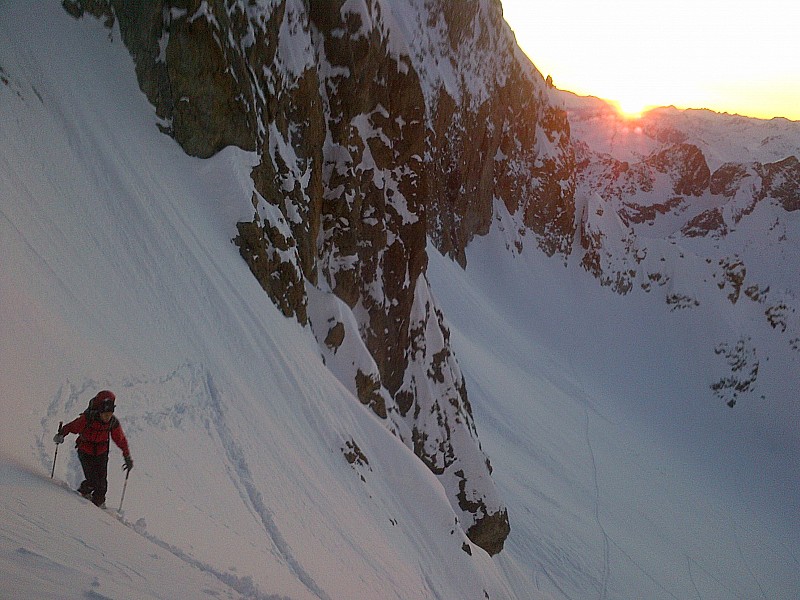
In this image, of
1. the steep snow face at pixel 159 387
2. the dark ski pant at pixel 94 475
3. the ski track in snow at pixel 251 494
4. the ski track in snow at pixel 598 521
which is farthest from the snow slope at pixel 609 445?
the dark ski pant at pixel 94 475

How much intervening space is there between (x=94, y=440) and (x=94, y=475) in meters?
0.34

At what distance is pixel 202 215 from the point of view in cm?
1509

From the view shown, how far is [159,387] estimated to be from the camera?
9773 mm

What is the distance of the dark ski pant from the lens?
6.21 metres

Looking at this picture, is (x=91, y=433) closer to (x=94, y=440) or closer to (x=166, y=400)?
(x=94, y=440)

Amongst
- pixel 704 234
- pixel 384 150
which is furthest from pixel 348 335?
pixel 704 234

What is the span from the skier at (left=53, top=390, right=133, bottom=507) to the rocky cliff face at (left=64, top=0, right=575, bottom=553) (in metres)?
9.67

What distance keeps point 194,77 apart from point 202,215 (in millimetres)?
3615

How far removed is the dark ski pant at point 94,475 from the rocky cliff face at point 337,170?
9800 mm

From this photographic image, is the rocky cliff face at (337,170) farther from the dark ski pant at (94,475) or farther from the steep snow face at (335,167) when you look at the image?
the dark ski pant at (94,475)

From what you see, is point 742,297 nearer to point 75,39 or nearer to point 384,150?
point 384,150

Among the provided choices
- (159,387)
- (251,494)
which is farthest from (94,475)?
(251,494)

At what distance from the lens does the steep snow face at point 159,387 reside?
5980 mm

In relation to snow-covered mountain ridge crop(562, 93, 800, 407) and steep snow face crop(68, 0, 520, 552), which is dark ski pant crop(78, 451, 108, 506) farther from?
snow-covered mountain ridge crop(562, 93, 800, 407)
